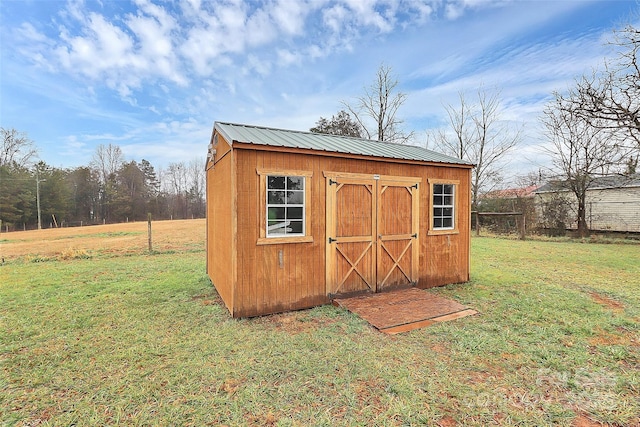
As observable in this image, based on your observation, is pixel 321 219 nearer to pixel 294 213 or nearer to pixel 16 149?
pixel 294 213

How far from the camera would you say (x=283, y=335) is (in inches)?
153

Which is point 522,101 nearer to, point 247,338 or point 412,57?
point 412,57

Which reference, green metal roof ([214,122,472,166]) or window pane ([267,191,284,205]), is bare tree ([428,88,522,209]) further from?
window pane ([267,191,284,205])

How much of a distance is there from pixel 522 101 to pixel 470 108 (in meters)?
6.24

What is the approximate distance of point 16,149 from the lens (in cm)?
2641

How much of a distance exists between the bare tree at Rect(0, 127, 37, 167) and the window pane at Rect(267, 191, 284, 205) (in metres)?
34.2

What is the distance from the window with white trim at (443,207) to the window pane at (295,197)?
311 cm

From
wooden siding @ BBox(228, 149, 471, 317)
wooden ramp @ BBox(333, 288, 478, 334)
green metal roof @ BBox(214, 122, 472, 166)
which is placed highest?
green metal roof @ BBox(214, 122, 472, 166)

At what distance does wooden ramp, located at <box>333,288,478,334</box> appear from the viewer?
4207 mm

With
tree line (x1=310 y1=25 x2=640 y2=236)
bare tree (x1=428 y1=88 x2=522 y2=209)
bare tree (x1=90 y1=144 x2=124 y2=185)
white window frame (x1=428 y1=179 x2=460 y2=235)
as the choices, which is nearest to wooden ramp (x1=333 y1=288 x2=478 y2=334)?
white window frame (x1=428 y1=179 x2=460 y2=235)

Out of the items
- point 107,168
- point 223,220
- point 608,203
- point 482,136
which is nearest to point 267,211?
point 223,220

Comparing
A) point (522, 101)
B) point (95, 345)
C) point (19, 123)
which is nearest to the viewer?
point (95, 345)

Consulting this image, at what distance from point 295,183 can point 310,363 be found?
277 centimetres

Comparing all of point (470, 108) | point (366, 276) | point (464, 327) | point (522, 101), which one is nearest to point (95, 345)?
point (366, 276)
